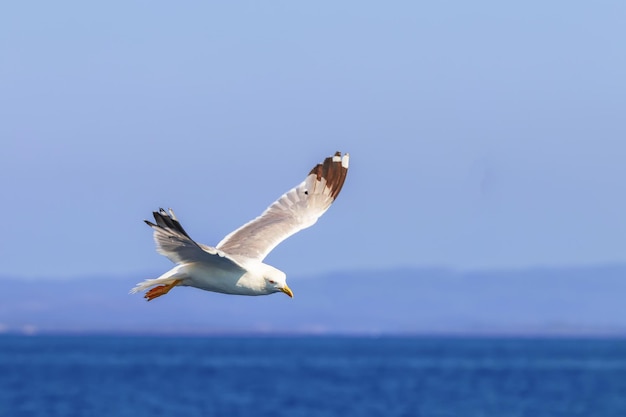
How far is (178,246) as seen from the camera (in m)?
16.8

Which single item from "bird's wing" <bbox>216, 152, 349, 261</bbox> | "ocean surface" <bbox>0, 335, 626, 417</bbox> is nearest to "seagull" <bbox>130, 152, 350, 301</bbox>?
"bird's wing" <bbox>216, 152, 349, 261</bbox>

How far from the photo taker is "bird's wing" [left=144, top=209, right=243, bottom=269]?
16.0m

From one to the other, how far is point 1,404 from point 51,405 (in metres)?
2.38

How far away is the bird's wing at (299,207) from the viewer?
2020 centimetres

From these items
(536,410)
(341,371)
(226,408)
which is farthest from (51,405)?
(341,371)

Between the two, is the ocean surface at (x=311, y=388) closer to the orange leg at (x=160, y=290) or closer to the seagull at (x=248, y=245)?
the seagull at (x=248, y=245)

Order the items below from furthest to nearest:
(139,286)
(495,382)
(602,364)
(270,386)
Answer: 1. (602,364)
2. (495,382)
3. (270,386)
4. (139,286)

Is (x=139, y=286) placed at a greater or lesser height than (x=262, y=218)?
lesser

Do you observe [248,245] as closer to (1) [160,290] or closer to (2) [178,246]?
(1) [160,290]

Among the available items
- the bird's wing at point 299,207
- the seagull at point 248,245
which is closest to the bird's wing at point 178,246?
the seagull at point 248,245

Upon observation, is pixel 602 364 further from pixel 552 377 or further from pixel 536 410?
pixel 536 410

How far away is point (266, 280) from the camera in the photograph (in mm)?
17875

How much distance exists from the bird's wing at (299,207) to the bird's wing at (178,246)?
8.53 feet

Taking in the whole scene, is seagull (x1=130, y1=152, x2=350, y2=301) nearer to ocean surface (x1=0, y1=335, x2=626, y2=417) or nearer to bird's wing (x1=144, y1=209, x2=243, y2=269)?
bird's wing (x1=144, y1=209, x2=243, y2=269)
